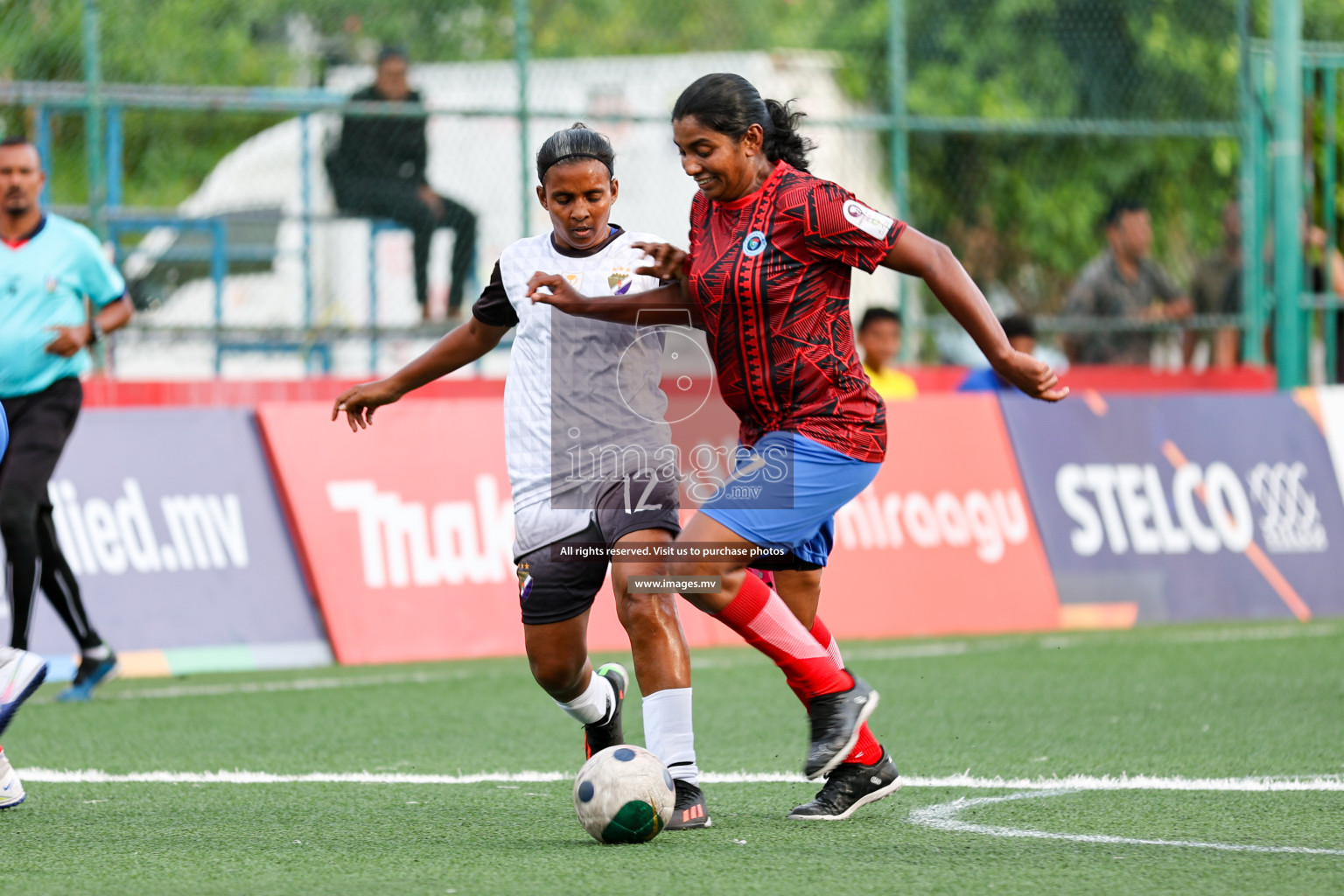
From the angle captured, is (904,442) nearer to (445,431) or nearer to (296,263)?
(445,431)

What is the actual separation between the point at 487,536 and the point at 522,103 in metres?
3.39

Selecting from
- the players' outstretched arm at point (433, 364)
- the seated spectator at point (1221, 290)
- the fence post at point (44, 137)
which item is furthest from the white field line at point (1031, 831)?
the seated spectator at point (1221, 290)

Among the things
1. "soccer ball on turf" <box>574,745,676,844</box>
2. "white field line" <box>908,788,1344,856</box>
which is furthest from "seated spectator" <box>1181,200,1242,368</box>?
"soccer ball on turf" <box>574,745,676,844</box>

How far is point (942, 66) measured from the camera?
23.9m

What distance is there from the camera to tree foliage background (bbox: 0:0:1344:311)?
1276 cm

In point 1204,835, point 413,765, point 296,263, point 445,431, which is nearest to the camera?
point 1204,835

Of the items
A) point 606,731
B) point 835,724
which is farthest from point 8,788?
point 835,724

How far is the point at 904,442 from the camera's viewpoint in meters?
10.8

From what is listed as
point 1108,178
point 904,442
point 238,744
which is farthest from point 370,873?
point 1108,178

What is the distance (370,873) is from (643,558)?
3.68 ft

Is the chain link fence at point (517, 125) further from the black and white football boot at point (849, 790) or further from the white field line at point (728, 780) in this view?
the black and white football boot at point (849, 790)

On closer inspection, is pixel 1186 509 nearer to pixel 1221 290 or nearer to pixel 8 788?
pixel 1221 290

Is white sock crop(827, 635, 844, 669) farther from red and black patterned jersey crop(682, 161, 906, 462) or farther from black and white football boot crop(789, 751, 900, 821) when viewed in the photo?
red and black patterned jersey crop(682, 161, 906, 462)

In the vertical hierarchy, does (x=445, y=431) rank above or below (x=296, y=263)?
below
